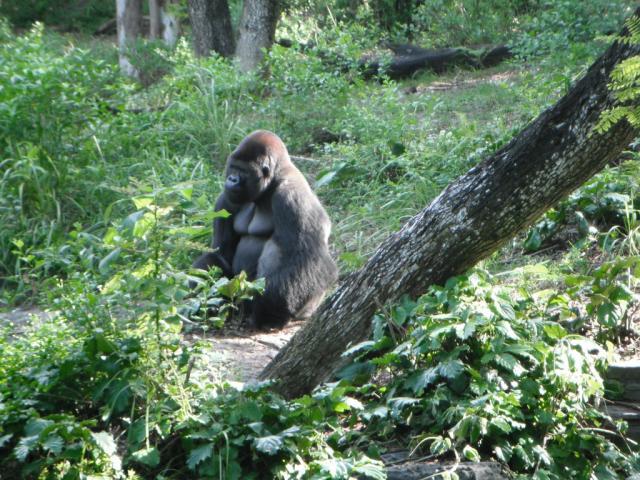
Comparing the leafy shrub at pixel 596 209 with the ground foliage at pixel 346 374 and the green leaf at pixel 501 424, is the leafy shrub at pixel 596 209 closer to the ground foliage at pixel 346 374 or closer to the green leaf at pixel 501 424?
the ground foliage at pixel 346 374

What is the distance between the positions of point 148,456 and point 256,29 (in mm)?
8472

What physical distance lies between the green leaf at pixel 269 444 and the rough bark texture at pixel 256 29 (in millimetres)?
8202

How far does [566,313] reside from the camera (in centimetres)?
392

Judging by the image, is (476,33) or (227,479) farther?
(476,33)

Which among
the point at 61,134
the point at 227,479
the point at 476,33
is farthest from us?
the point at 476,33

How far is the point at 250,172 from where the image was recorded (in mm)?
5719

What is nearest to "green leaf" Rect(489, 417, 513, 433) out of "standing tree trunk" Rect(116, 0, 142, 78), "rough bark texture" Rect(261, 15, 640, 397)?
"rough bark texture" Rect(261, 15, 640, 397)

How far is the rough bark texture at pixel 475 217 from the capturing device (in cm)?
353

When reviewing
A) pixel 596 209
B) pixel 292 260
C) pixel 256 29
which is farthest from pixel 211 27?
pixel 596 209

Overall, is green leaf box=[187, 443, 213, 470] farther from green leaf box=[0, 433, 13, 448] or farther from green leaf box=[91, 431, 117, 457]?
green leaf box=[0, 433, 13, 448]

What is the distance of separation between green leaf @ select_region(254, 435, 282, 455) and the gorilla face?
8.79 ft

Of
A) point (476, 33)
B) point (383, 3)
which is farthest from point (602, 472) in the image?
point (383, 3)

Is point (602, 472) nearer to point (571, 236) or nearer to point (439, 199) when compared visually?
point (439, 199)

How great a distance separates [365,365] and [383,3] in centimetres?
1068
